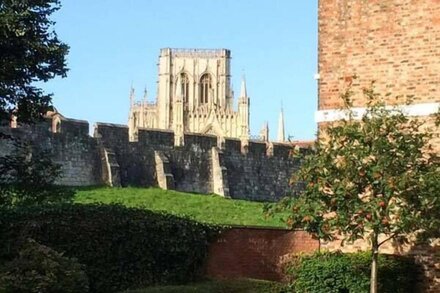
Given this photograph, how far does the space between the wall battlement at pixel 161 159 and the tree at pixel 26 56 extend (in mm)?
17431

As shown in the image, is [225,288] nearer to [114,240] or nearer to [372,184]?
[114,240]

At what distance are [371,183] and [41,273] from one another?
200 inches

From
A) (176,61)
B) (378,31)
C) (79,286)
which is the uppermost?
(176,61)

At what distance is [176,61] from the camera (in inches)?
4313

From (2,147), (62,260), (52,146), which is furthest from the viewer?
(52,146)

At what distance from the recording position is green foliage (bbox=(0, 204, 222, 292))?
54.7 ft

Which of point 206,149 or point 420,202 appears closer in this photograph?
point 420,202

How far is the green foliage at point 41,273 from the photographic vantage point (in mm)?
14344

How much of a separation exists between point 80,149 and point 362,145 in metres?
27.3

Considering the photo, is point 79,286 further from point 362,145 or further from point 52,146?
point 52,146

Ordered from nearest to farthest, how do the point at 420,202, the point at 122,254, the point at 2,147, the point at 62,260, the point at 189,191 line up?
1. the point at 420,202
2. the point at 62,260
3. the point at 122,254
4. the point at 2,147
5. the point at 189,191

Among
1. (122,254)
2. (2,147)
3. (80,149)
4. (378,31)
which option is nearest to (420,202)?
(378,31)

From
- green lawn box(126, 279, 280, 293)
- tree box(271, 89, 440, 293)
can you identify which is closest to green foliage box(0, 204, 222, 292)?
green lawn box(126, 279, 280, 293)

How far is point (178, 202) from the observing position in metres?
37.7
